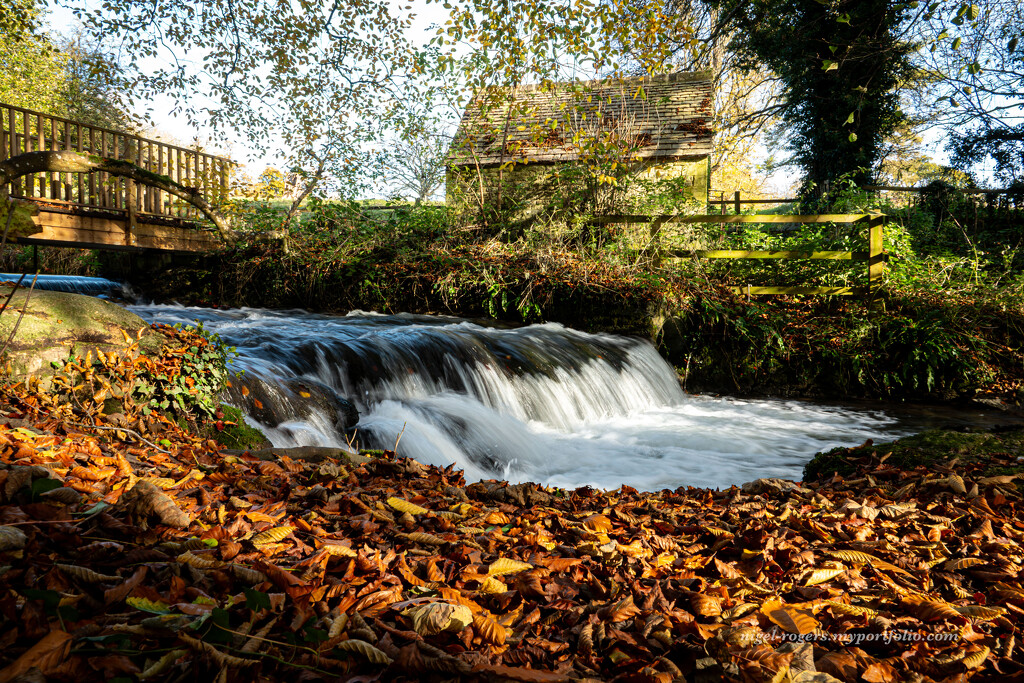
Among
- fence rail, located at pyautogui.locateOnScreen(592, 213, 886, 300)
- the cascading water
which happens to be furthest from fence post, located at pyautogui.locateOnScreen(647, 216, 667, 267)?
the cascading water

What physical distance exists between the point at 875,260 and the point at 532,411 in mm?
7155

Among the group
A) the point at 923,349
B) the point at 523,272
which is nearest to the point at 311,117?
the point at 523,272

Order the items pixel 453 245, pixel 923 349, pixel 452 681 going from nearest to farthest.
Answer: pixel 452 681, pixel 923 349, pixel 453 245

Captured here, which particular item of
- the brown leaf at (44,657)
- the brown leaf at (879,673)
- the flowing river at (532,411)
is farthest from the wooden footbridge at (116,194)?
the brown leaf at (879,673)

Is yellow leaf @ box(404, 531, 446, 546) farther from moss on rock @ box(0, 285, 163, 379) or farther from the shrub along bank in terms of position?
the shrub along bank

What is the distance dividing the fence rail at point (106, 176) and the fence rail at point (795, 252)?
27.6ft

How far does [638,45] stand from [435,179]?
712cm

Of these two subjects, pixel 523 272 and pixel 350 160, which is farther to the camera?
pixel 350 160

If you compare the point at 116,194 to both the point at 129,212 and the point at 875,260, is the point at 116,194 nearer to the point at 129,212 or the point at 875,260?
the point at 129,212

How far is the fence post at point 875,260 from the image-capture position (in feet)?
33.0

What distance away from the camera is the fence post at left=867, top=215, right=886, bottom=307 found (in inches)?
396

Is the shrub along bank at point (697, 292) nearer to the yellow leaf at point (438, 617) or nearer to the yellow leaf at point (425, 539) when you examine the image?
the yellow leaf at point (425, 539)

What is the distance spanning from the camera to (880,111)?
Result: 1565cm

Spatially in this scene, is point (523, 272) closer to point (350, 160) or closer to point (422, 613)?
point (350, 160)
